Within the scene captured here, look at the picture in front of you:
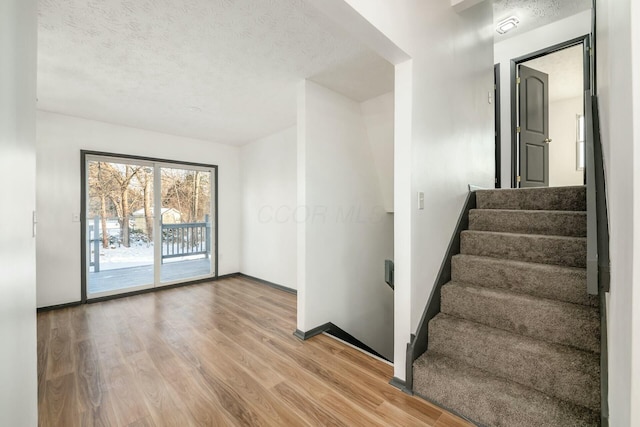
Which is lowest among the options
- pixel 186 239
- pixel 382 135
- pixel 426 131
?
pixel 186 239

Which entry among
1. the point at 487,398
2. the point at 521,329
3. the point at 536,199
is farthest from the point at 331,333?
the point at 536,199

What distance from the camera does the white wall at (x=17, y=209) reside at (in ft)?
2.21

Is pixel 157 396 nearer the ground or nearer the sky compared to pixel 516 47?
nearer the ground

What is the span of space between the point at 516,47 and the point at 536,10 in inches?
24.7

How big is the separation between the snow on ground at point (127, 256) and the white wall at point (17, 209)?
3590 millimetres

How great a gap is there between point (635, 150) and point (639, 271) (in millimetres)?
293

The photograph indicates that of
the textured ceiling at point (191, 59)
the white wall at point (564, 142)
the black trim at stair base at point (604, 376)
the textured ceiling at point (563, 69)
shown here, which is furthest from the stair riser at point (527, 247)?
the white wall at point (564, 142)

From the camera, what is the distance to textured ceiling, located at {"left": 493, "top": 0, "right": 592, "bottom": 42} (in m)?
2.81

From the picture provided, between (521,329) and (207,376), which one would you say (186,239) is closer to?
(207,376)

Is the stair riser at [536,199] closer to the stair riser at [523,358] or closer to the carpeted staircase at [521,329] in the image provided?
the carpeted staircase at [521,329]

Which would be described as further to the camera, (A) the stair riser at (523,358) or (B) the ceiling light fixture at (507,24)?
(B) the ceiling light fixture at (507,24)

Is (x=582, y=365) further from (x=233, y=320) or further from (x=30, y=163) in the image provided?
(x=233, y=320)

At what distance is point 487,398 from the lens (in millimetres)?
1507

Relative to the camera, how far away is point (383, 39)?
1.65 meters
